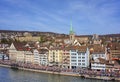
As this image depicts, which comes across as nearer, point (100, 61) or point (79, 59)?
point (100, 61)

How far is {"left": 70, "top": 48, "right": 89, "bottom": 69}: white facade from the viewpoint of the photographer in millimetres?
57969

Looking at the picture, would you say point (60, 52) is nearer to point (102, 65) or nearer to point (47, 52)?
point (47, 52)

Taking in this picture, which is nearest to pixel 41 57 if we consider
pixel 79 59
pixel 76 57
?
pixel 76 57

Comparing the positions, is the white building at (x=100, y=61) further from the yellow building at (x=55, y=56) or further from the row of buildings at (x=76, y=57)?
the yellow building at (x=55, y=56)

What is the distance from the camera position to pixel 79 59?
192 ft

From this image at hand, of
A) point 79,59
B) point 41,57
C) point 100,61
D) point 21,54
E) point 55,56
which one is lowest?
point 100,61

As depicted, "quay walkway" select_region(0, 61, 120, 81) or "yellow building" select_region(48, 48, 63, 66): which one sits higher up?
"yellow building" select_region(48, 48, 63, 66)

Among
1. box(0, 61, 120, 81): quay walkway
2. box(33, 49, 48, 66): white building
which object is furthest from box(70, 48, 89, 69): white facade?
box(33, 49, 48, 66): white building

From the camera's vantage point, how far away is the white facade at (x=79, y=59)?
2282 inches

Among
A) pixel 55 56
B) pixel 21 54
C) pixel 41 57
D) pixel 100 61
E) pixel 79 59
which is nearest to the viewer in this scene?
pixel 100 61

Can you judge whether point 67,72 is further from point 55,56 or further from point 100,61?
point 55,56

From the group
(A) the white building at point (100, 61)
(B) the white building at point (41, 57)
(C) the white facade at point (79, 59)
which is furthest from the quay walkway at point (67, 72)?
(B) the white building at point (41, 57)

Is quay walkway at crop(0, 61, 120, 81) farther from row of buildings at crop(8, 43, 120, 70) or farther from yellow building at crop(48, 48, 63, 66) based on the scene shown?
yellow building at crop(48, 48, 63, 66)

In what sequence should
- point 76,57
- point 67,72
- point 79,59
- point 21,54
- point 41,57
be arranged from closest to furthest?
1. point 67,72
2. point 79,59
3. point 76,57
4. point 41,57
5. point 21,54
